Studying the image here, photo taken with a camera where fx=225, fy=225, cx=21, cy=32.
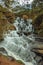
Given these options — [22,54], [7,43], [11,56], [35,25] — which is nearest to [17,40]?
[7,43]

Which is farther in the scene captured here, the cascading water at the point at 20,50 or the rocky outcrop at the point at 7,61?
the cascading water at the point at 20,50

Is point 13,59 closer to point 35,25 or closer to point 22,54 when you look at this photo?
point 22,54

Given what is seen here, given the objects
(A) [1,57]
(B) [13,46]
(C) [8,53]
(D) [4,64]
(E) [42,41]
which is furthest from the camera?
(E) [42,41]

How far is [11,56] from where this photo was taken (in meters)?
13.0

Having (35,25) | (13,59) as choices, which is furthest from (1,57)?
(35,25)

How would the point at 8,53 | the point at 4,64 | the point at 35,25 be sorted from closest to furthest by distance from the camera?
the point at 4,64 → the point at 8,53 → the point at 35,25

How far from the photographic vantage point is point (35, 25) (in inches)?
883

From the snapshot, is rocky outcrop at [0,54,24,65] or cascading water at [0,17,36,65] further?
cascading water at [0,17,36,65]

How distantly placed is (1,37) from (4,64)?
5867mm

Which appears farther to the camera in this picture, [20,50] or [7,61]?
[20,50]

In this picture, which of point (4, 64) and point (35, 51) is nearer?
point (4, 64)

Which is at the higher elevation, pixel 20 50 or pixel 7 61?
pixel 20 50

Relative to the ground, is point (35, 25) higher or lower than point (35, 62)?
higher

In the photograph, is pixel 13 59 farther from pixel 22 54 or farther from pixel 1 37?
pixel 1 37
